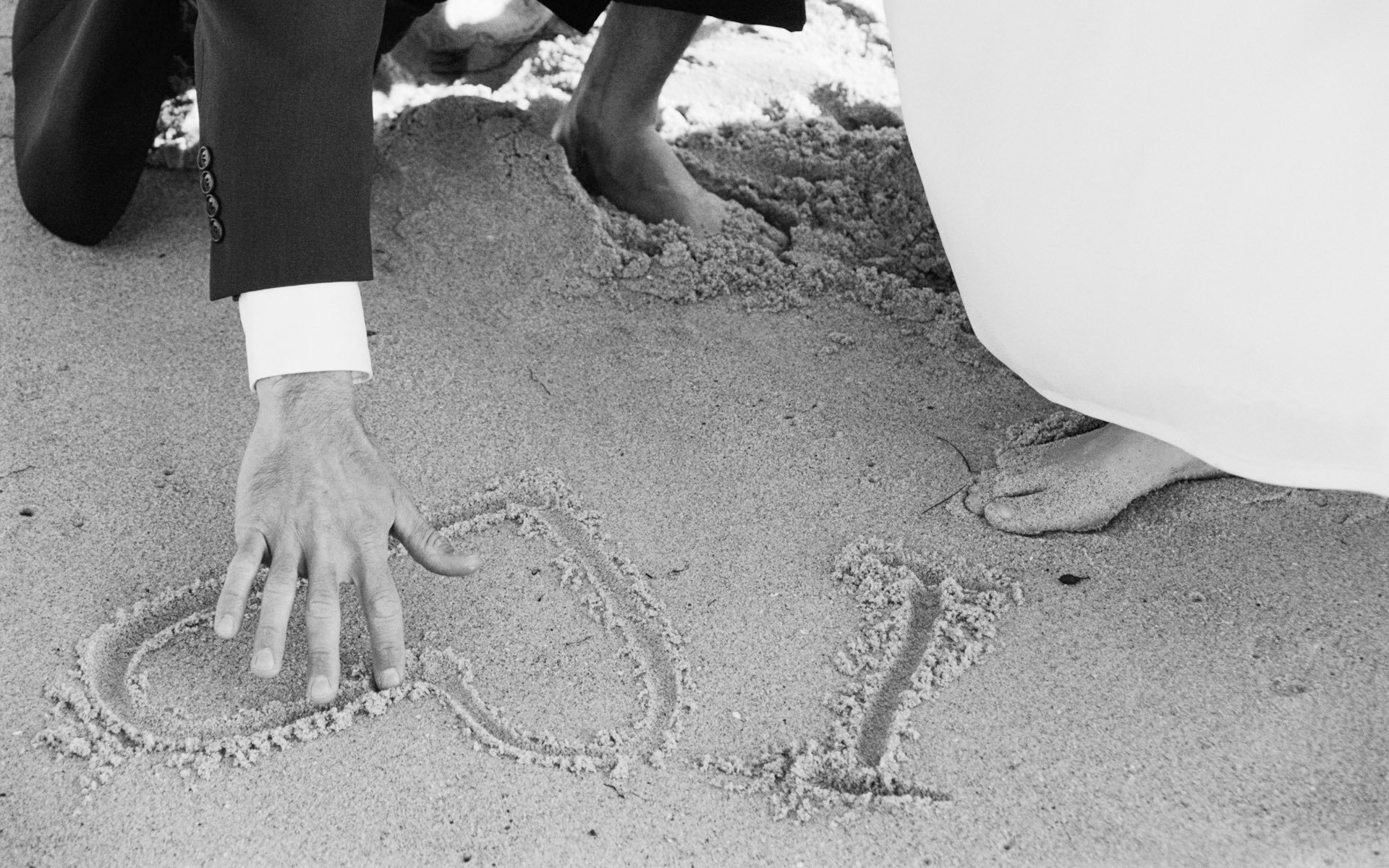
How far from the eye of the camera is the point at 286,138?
122 cm

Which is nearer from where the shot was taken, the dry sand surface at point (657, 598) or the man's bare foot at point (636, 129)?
the dry sand surface at point (657, 598)

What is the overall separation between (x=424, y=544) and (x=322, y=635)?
0.14m

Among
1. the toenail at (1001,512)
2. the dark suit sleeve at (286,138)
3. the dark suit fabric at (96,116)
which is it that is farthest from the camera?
the dark suit fabric at (96,116)

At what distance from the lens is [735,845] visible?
1081 millimetres

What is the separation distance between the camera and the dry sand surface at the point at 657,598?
1104 mm

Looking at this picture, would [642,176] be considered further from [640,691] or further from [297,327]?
[640,691]

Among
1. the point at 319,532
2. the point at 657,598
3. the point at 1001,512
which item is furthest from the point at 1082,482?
the point at 319,532

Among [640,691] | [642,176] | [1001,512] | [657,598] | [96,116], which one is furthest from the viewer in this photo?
[642,176]

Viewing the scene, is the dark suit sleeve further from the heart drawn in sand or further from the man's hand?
the heart drawn in sand

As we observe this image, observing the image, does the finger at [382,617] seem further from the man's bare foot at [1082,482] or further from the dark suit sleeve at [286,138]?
the man's bare foot at [1082,482]

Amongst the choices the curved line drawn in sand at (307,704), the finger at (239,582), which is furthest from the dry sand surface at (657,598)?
the finger at (239,582)

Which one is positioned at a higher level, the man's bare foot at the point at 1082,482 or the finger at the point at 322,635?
the man's bare foot at the point at 1082,482

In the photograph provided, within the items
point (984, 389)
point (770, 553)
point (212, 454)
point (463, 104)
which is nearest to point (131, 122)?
point (463, 104)

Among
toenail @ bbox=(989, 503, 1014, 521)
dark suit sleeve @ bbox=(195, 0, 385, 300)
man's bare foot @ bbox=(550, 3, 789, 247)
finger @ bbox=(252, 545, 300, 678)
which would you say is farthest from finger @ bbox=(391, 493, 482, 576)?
man's bare foot @ bbox=(550, 3, 789, 247)
